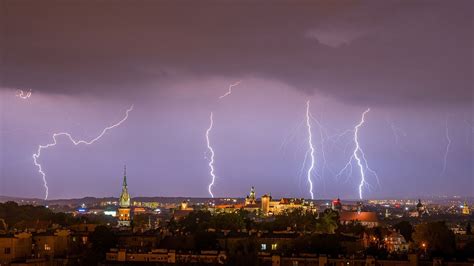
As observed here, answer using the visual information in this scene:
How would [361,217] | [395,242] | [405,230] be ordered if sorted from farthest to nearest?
[361,217]
[405,230]
[395,242]

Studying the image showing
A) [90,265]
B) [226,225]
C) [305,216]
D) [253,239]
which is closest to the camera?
[90,265]

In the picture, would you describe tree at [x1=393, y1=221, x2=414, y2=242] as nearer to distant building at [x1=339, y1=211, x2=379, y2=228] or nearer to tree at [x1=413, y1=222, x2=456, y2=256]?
tree at [x1=413, y1=222, x2=456, y2=256]

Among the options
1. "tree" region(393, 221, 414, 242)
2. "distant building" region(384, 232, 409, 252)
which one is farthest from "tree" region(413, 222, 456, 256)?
"tree" region(393, 221, 414, 242)

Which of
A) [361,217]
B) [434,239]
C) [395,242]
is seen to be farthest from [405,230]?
[361,217]

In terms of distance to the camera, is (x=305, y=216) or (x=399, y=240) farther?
(x=305, y=216)

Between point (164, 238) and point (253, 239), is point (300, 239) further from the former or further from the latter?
point (164, 238)

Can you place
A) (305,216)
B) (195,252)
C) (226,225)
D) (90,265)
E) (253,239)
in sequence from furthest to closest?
(305,216) → (226,225) → (253,239) → (195,252) → (90,265)

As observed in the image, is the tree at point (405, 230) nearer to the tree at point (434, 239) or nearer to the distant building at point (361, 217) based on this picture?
the tree at point (434, 239)

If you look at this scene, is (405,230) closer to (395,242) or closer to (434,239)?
(395,242)

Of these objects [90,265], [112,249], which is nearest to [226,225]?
[112,249]
